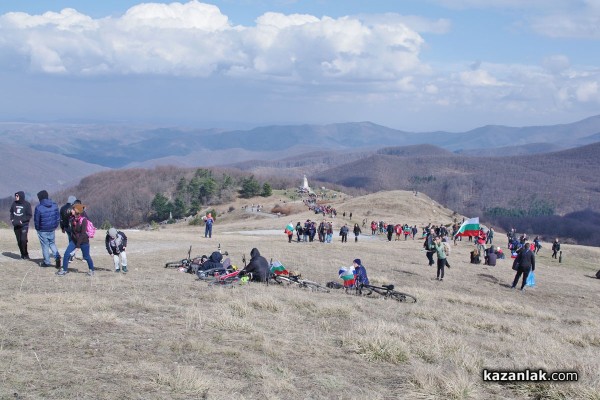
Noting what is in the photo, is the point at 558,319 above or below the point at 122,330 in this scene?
below

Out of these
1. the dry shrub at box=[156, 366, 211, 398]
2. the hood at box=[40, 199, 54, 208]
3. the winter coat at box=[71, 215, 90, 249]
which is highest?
the hood at box=[40, 199, 54, 208]

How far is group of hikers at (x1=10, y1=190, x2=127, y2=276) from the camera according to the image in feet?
42.9

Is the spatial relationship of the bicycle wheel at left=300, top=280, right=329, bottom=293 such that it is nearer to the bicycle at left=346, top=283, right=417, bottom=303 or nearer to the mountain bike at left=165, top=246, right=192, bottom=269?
the bicycle at left=346, top=283, right=417, bottom=303

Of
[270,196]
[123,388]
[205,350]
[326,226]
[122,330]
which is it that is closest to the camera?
[123,388]

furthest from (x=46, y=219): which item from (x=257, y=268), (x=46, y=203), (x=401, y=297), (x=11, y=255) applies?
(x=401, y=297)

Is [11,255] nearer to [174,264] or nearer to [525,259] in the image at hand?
[174,264]

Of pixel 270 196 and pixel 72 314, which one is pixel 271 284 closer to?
pixel 72 314

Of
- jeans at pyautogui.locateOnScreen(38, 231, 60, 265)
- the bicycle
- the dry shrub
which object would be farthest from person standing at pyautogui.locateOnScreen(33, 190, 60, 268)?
the dry shrub

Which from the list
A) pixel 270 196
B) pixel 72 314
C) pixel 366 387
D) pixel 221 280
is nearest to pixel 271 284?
pixel 221 280

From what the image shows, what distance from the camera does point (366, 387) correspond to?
21.3 feet

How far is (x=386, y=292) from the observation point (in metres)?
14.1

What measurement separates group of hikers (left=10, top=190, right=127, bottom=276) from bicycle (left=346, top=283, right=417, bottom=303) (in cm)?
615

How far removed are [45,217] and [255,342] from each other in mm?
8171

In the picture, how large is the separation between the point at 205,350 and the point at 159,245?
16.3 metres
